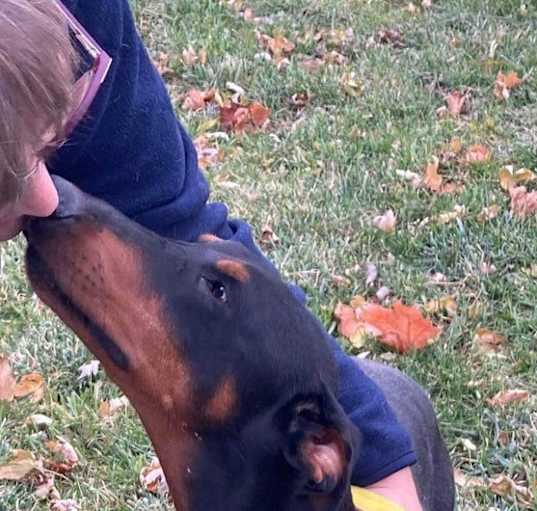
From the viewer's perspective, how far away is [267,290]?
8.19 ft

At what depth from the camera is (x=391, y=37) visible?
22.3ft

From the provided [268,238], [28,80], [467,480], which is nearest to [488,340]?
[467,480]

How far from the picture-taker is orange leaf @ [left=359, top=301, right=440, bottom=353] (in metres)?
3.78

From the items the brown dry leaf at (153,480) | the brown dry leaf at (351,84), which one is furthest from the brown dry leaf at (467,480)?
the brown dry leaf at (351,84)

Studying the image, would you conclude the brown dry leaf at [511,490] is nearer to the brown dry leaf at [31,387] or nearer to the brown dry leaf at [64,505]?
the brown dry leaf at [64,505]

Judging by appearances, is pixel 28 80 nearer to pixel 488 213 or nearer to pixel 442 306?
pixel 442 306

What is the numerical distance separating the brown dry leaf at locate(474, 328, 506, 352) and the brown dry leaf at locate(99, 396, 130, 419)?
1.19 metres

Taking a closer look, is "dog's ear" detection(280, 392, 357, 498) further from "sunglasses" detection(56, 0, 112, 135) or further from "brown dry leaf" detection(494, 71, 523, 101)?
"brown dry leaf" detection(494, 71, 523, 101)

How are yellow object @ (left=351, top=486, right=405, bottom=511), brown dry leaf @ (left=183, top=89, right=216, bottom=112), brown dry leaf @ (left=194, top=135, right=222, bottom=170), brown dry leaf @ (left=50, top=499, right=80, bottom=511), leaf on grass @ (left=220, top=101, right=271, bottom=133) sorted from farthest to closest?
brown dry leaf @ (left=183, top=89, right=216, bottom=112), leaf on grass @ (left=220, top=101, right=271, bottom=133), brown dry leaf @ (left=194, top=135, right=222, bottom=170), brown dry leaf @ (left=50, top=499, right=80, bottom=511), yellow object @ (left=351, top=486, right=405, bottom=511)

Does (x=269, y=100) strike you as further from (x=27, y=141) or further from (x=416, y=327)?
(x=27, y=141)

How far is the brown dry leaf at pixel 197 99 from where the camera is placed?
19.1 ft

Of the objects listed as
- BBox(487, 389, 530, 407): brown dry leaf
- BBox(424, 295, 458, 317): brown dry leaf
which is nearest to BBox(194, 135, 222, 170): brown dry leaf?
BBox(424, 295, 458, 317): brown dry leaf

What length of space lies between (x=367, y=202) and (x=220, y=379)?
2.44 metres

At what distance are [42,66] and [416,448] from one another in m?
1.62
